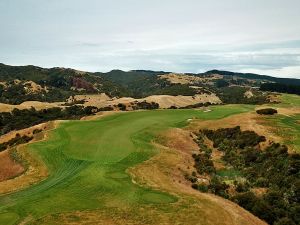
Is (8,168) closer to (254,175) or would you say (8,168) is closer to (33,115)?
(254,175)

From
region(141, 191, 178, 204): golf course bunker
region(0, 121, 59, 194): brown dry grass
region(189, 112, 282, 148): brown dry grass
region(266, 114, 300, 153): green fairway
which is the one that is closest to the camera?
region(141, 191, 178, 204): golf course bunker

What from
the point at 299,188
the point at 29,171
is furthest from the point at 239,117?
the point at 29,171

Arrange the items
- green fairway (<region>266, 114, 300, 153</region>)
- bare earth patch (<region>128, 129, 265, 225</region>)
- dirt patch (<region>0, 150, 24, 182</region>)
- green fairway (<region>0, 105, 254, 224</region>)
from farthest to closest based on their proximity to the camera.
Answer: green fairway (<region>266, 114, 300, 153</region>) < dirt patch (<region>0, 150, 24, 182</region>) < bare earth patch (<region>128, 129, 265, 225</region>) < green fairway (<region>0, 105, 254, 224</region>)

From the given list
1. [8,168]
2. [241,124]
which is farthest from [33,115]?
[8,168]

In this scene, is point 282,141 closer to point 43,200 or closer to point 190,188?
point 190,188

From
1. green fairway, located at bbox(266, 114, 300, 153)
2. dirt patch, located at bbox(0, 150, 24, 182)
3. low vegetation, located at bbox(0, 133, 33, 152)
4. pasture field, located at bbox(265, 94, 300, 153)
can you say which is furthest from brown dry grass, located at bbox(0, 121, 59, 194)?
green fairway, located at bbox(266, 114, 300, 153)

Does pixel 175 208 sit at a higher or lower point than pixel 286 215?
higher

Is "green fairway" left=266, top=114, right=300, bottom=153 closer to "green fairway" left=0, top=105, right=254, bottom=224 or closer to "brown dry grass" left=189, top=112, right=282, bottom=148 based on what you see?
"brown dry grass" left=189, top=112, right=282, bottom=148
